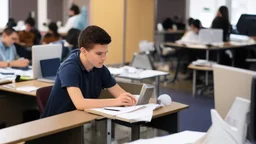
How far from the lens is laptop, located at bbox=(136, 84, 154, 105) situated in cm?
278

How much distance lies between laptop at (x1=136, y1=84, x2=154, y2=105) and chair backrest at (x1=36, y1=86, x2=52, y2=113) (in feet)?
2.42

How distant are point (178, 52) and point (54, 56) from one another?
422 cm

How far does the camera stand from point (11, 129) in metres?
2.29

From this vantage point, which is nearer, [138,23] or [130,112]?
[130,112]

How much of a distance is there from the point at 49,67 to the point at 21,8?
542cm

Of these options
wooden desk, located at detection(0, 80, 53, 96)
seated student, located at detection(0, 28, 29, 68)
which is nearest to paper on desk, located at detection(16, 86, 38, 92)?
wooden desk, located at detection(0, 80, 53, 96)

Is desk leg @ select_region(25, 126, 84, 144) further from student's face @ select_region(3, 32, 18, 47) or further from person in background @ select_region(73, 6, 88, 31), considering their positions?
person in background @ select_region(73, 6, 88, 31)

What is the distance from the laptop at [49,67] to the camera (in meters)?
4.16

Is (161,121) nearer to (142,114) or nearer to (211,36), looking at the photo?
(142,114)

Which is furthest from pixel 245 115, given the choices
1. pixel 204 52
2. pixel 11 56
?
pixel 204 52

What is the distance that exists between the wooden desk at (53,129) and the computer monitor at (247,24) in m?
4.84

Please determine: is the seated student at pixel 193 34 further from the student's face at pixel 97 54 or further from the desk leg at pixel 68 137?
the desk leg at pixel 68 137

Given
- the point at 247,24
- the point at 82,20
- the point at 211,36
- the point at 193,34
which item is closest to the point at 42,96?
the point at 247,24

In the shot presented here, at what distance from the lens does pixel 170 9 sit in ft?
33.6
